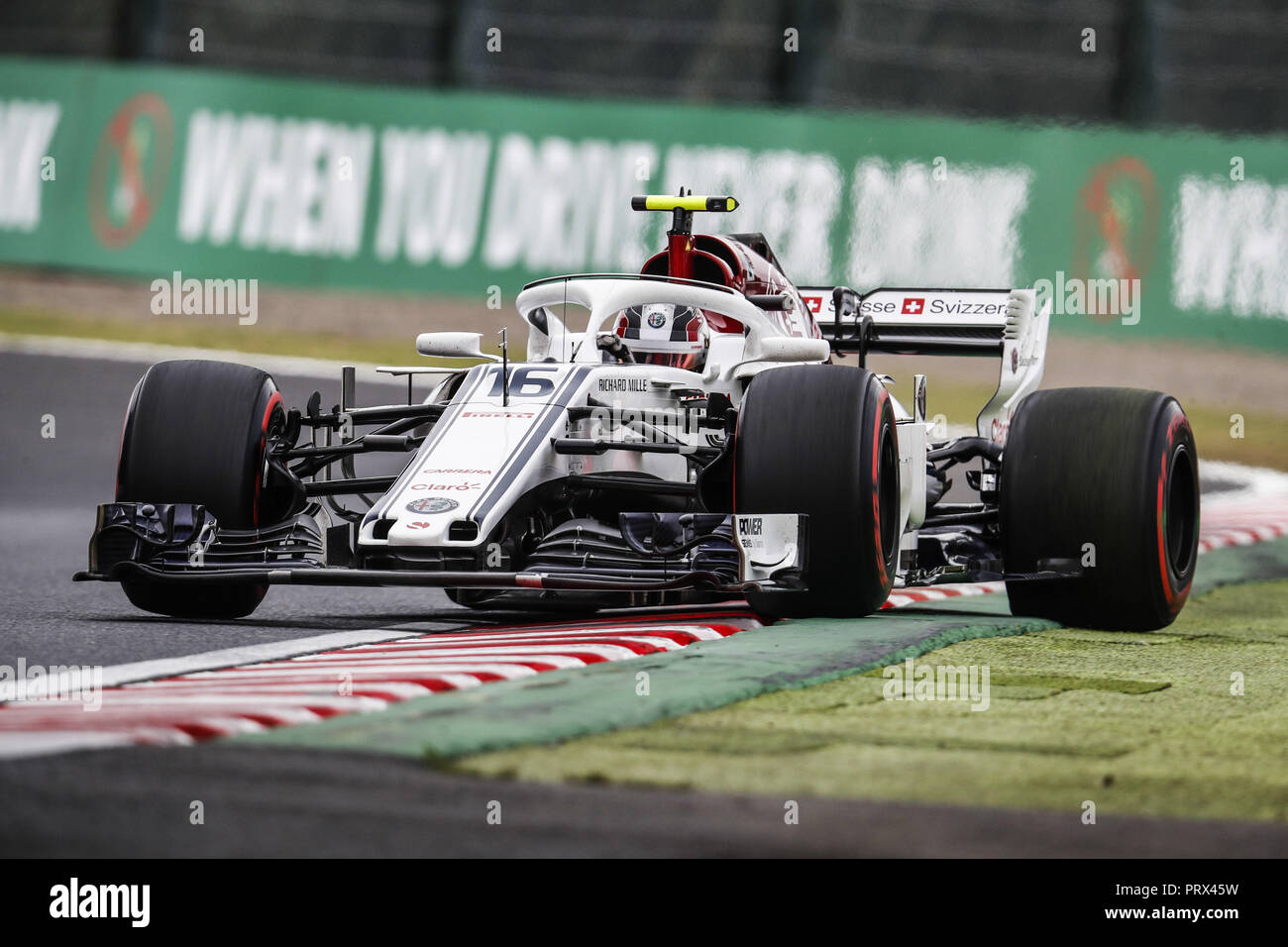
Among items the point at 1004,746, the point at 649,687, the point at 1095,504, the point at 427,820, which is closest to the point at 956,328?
the point at 1095,504

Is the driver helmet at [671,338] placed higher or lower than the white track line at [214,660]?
higher

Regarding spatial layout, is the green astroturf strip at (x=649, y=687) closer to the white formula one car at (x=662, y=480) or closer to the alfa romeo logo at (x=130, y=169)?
the white formula one car at (x=662, y=480)

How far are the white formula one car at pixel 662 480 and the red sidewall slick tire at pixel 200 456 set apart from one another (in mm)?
11

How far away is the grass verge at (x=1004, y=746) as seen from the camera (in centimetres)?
514

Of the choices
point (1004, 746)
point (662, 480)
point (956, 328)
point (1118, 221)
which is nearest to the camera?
point (1004, 746)

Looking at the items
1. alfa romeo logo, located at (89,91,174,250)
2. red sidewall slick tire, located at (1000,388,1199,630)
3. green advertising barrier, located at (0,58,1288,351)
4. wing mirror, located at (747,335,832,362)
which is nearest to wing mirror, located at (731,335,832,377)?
wing mirror, located at (747,335,832,362)

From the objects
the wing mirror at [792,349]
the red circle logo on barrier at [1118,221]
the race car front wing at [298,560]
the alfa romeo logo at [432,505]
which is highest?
the red circle logo on barrier at [1118,221]

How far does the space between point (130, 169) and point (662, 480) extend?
14349 mm

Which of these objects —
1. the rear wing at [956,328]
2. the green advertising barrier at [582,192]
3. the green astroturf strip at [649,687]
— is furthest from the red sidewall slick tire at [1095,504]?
the green advertising barrier at [582,192]

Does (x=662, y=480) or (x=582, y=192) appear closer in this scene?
(x=662, y=480)

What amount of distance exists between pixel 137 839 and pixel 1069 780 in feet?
7.70

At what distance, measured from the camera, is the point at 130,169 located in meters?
21.5

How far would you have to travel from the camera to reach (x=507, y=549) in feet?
27.1

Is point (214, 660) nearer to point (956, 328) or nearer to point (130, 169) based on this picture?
point (956, 328)
